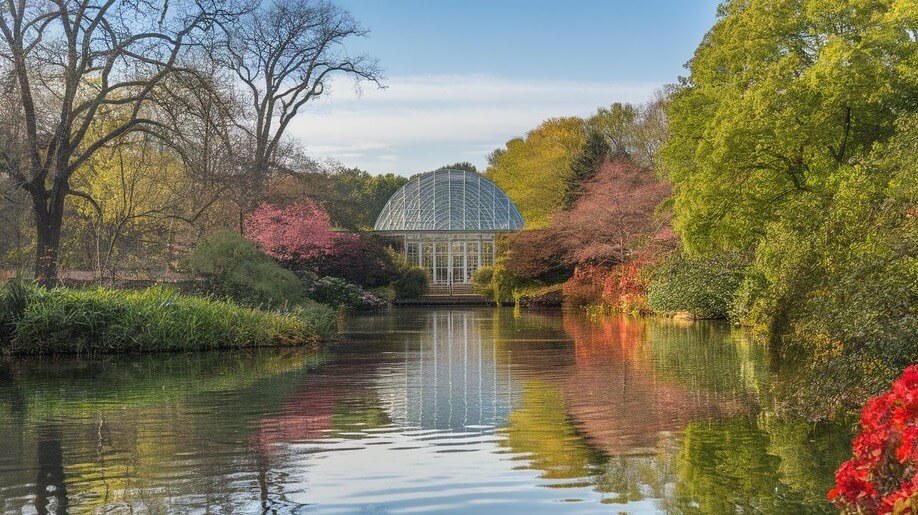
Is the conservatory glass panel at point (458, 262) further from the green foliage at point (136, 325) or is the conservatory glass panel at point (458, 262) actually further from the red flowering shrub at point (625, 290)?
the green foliage at point (136, 325)

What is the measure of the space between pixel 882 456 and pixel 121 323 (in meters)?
15.8

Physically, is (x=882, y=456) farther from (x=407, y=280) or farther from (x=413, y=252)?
(x=413, y=252)

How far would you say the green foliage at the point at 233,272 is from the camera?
23594 mm

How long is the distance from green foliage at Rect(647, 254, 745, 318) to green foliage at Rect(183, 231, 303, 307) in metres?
11.5

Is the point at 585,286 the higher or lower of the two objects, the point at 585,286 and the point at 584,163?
the lower

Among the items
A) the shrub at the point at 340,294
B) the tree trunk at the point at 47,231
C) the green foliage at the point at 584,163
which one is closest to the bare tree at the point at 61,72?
the tree trunk at the point at 47,231

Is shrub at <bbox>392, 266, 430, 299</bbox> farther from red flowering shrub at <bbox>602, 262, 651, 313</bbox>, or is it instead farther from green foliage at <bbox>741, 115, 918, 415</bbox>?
green foliage at <bbox>741, 115, 918, 415</bbox>

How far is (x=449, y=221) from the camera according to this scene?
53.3 metres

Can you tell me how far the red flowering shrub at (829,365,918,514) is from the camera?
5.30 metres

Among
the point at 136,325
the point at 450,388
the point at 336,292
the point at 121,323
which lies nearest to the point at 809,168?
the point at 450,388

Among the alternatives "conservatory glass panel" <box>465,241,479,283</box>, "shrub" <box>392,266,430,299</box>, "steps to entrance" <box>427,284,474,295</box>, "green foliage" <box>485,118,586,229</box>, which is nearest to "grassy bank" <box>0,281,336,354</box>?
"shrub" <box>392,266,430,299</box>

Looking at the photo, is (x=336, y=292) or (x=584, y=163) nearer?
(x=336, y=292)

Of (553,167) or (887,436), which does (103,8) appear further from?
(553,167)

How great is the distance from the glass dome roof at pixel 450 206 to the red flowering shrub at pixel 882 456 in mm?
46873
